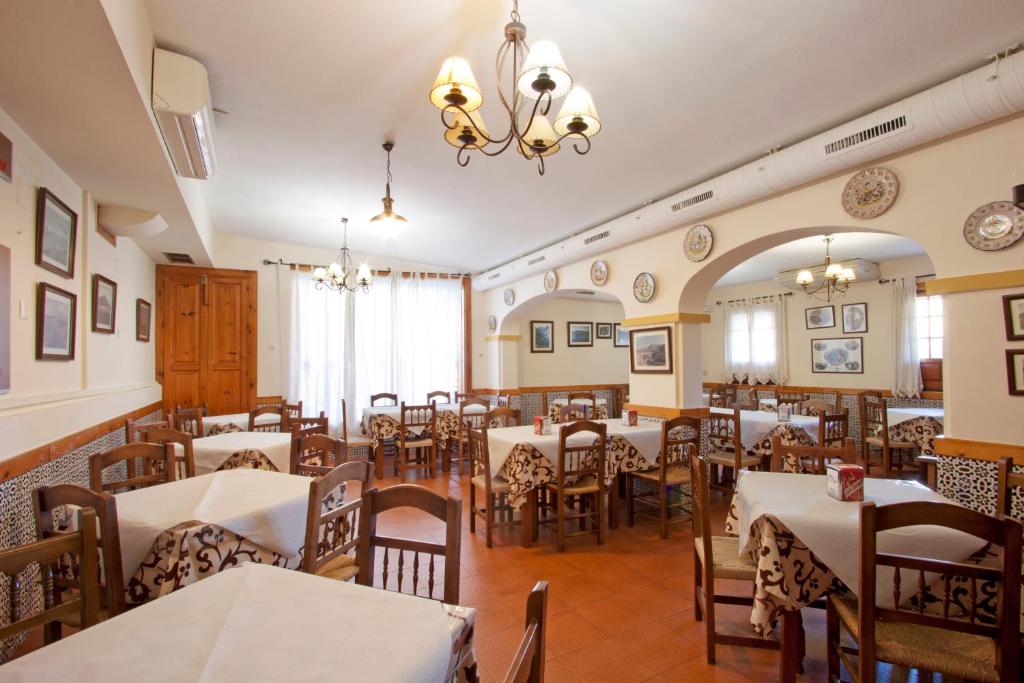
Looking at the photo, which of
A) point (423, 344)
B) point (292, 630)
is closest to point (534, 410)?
point (423, 344)

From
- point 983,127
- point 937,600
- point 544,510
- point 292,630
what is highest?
point 983,127

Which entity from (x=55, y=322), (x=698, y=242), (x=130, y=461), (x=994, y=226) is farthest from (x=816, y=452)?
(x=55, y=322)

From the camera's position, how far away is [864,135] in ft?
9.42

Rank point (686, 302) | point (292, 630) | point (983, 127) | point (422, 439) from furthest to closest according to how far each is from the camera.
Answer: point (422, 439) → point (686, 302) → point (983, 127) → point (292, 630)

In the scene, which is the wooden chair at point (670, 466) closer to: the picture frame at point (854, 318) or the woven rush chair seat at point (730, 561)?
the woven rush chair seat at point (730, 561)

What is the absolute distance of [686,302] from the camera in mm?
4539

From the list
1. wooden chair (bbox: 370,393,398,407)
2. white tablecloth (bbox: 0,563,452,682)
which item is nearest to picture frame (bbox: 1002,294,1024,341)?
white tablecloth (bbox: 0,563,452,682)

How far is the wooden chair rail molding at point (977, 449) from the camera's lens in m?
2.47

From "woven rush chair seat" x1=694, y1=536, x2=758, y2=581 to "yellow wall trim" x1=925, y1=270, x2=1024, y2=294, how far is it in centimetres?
189

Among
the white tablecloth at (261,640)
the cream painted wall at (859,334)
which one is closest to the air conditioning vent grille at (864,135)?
the cream painted wall at (859,334)

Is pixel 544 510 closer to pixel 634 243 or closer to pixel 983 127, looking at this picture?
pixel 634 243

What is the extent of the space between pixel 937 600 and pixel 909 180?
7.90 feet

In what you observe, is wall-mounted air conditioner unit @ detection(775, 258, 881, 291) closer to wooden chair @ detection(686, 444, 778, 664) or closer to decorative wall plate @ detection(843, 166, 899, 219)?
decorative wall plate @ detection(843, 166, 899, 219)

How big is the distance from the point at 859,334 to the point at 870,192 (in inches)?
191
